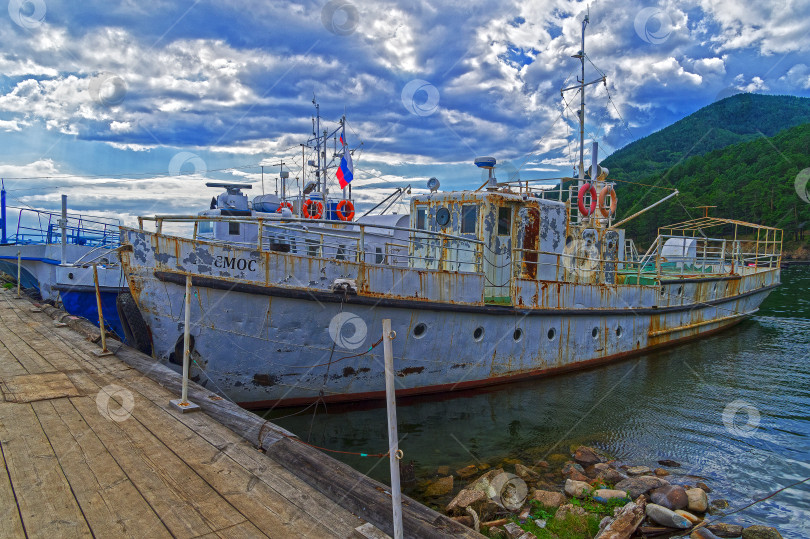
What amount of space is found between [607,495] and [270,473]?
4.82 metres

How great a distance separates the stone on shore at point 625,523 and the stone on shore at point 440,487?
2.02 m

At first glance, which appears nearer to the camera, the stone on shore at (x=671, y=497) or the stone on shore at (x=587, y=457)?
the stone on shore at (x=671, y=497)

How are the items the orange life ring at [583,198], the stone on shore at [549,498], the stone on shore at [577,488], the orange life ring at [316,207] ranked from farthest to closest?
the orange life ring at [316,207] → the orange life ring at [583,198] → the stone on shore at [577,488] → the stone on shore at [549,498]

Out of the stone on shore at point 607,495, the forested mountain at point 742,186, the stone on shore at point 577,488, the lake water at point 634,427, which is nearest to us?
the stone on shore at point 607,495

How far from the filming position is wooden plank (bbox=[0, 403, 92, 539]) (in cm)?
323

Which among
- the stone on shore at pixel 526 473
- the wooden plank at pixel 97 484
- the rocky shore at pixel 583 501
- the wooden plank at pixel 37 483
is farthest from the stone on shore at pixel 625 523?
the wooden plank at pixel 37 483

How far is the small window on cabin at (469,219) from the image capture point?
11.5 meters

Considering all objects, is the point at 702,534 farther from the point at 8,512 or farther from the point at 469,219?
the point at 469,219

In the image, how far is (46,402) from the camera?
226 inches

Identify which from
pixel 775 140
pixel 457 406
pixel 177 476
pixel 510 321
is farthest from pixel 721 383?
pixel 775 140

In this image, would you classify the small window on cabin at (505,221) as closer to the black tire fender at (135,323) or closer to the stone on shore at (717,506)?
the stone on shore at (717,506)

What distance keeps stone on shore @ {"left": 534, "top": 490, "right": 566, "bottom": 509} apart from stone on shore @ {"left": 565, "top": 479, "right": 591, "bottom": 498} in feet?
0.56

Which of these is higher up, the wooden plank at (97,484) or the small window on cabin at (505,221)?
the small window on cabin at (505,221)

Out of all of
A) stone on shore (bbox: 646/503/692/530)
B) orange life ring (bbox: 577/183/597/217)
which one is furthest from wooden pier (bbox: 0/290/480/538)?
orange life ring (bbox: 577/183/597/217)
